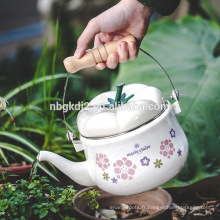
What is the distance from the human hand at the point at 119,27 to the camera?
119 centimetres

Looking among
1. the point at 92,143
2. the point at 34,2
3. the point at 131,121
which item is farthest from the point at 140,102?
the point at 34,2

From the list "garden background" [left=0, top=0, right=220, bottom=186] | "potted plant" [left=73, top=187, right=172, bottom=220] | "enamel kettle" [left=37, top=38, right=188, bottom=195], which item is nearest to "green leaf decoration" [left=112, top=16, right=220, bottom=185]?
"garden background" [left=0, top=0, right=220, bottom=186]

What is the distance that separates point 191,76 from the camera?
69.7 inches

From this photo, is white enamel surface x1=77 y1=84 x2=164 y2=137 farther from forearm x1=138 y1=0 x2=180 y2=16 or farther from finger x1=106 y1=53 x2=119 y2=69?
forearm x1=138 y1=0 x2=180 y2=16

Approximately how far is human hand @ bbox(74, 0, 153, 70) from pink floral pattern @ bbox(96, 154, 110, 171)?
0.93ft

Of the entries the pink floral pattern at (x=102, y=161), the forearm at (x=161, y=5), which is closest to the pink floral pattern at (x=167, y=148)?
the pink floral pattern at (x=102, y=161)

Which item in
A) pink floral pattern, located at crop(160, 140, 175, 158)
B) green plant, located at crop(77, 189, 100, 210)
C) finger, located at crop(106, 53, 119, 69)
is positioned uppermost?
finger, located at crop(106, 53, 119, 69)

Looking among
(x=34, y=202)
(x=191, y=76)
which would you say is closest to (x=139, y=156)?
(x=34, y=202)

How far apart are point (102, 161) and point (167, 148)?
179mm

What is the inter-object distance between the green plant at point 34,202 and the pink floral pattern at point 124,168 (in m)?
0.21

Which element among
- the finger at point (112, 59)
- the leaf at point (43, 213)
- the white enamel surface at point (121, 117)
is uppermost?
the finger at point (112, 59)

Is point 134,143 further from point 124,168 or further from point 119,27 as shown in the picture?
point 119,27

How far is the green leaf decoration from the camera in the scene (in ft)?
5.13

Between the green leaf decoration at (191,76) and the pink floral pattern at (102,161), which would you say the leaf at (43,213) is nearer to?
the pink floral pattern at (102,161)
